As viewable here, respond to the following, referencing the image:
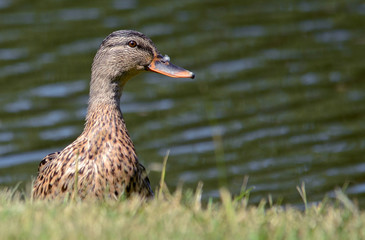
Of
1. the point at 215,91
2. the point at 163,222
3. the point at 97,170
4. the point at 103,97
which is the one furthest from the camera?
the point at 215,91

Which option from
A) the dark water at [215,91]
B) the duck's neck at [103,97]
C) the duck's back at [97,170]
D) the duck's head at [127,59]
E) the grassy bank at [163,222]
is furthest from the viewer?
the dark water at [215,91]

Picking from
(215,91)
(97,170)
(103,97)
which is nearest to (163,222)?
(97,170)

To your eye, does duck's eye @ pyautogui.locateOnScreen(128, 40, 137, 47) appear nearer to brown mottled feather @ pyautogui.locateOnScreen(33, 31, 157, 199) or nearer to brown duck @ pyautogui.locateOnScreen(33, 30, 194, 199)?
brown duck @ pyautogui.locateOnScreen(33, 30, 194, 199)

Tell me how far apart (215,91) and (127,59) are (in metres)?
5.58

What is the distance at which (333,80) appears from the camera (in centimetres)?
1219

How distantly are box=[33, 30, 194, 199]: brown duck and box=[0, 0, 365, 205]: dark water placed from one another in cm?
249

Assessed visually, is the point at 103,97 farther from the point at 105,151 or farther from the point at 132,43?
the point at 105,151

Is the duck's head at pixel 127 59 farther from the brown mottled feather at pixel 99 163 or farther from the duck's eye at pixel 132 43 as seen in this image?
the brown mottled feather at pixel 99 163

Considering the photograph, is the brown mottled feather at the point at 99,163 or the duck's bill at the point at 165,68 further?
the duck's bill at the point at 165,68

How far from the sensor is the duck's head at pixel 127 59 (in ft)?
21.5

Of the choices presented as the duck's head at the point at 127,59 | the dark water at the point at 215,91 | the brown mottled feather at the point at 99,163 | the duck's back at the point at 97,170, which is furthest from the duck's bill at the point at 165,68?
the dark water at the point at 215,91

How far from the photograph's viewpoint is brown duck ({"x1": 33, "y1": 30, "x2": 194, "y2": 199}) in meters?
5.58

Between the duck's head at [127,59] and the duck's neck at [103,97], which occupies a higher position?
the duck's head at [127,59]

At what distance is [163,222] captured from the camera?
4238 millimetres
